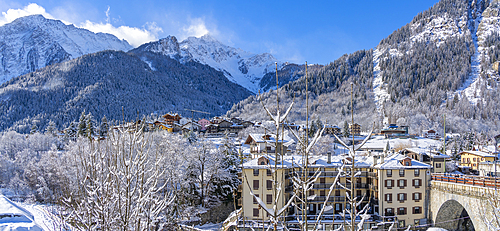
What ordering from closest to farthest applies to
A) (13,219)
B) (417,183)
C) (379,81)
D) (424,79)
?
1. (13,219)
2. (417,183)
3. (424,79)
4. (379,81)

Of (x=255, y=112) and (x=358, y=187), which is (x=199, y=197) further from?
(x=255, y=112)

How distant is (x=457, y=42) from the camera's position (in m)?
140

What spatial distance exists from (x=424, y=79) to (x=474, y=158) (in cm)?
9442

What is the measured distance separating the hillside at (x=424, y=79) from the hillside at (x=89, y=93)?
156 feet

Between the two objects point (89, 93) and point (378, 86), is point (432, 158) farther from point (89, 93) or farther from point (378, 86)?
point (89, 93)

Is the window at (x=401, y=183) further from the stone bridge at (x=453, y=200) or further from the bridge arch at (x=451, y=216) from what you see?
the bridge arch at (x=451, y=216)

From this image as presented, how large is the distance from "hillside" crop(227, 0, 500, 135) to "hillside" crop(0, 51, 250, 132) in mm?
47440

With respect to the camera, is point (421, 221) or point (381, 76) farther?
point (381, 76)

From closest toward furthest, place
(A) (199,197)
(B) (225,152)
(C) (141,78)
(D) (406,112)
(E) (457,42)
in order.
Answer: (A) (199,197)
(B) (225,152)
(D) (406,112)
(E) (457,42)
(C) (141,78)

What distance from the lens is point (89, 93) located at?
411ft

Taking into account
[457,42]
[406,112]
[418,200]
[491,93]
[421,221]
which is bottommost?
[421,221]

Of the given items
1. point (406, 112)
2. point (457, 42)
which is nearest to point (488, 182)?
point (406, 112)

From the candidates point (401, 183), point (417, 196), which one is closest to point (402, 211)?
point (417, 196)

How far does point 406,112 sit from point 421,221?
92559 mm
